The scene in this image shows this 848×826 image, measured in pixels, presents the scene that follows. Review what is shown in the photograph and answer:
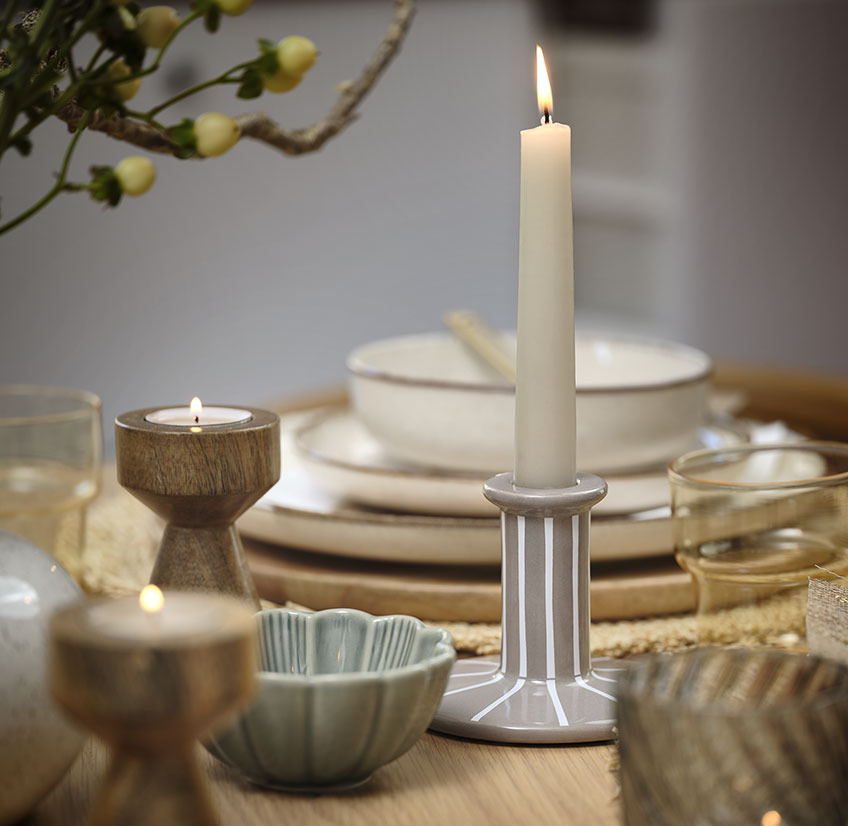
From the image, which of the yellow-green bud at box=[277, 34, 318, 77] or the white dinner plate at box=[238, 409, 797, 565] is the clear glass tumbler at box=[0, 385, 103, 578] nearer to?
the white dinner plate at box=[238, 409, 797, 565]

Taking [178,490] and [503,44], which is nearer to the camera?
[178,490]

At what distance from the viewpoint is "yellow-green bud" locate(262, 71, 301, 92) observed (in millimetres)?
424

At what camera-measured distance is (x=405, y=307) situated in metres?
3.06

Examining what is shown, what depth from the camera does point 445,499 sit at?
0.61 meters

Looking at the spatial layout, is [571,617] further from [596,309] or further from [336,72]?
[596,309]

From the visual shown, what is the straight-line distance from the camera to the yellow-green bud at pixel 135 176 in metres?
0.41

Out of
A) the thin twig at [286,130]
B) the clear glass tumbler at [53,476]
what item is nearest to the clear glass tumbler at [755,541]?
the thin twig at [286,130]

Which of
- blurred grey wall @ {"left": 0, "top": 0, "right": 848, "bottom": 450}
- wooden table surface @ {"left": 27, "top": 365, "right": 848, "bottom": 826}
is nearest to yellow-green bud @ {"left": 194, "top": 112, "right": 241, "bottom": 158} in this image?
wooden table surface @ {"left": 27, "top": 365, "right": 848, "bottom": 826}

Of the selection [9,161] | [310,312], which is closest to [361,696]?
[9,161]

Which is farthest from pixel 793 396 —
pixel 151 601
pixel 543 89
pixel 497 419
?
pixel 151 601

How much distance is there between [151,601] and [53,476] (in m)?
0.38

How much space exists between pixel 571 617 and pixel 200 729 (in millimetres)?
214

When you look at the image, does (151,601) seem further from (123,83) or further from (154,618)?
(123,83)

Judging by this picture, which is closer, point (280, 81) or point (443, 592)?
point (280, 81)
